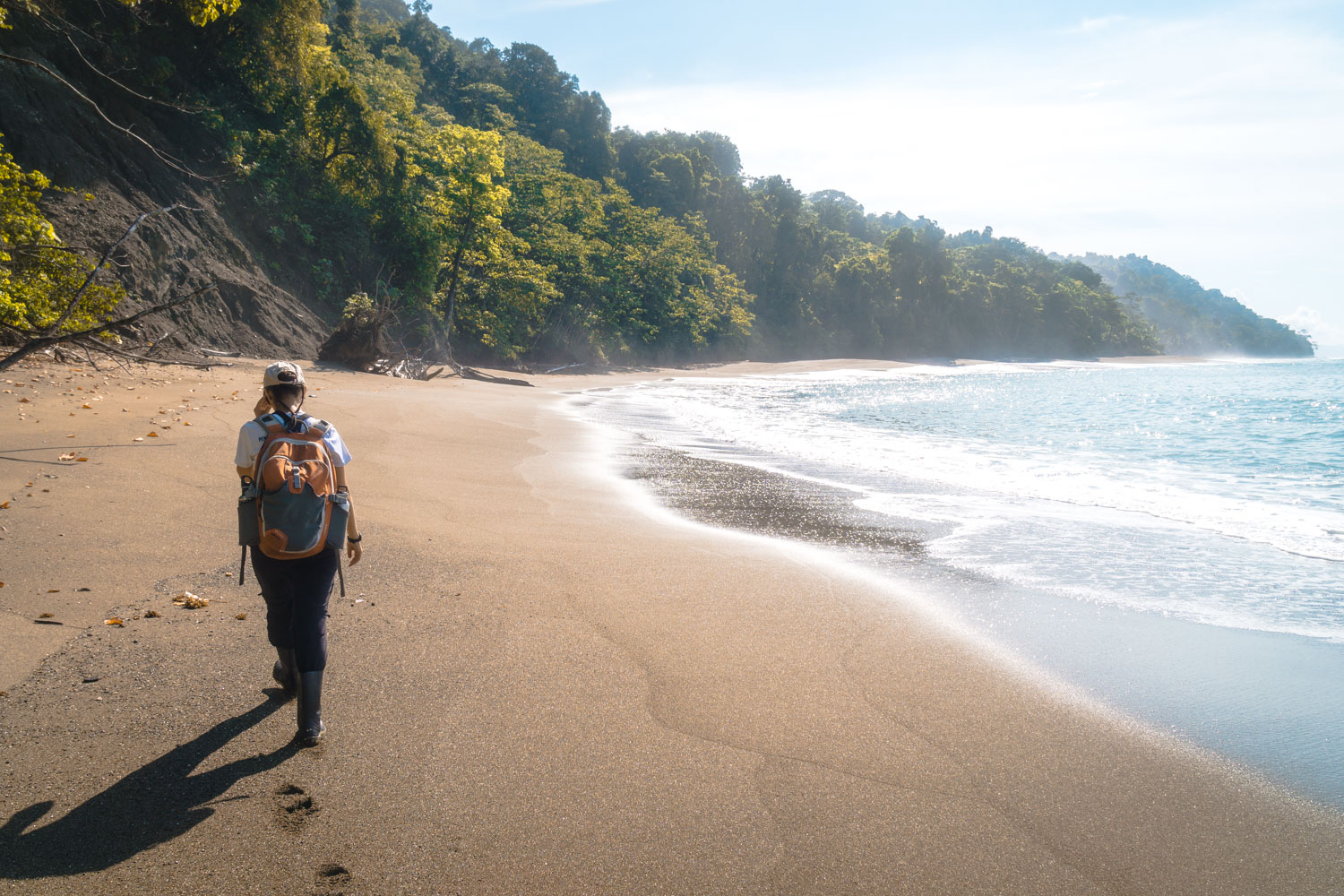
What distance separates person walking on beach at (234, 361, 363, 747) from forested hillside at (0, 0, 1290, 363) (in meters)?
2.16

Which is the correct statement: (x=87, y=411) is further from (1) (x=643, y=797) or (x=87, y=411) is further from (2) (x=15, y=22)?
(2) (x=15, y=22)

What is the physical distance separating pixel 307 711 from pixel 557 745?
3.51ft

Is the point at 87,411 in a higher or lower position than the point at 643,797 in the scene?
higher

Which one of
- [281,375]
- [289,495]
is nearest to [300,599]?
[289,495]

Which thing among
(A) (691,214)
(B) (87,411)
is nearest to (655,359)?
(A) (691,214)

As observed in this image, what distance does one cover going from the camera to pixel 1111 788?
10.3 feet

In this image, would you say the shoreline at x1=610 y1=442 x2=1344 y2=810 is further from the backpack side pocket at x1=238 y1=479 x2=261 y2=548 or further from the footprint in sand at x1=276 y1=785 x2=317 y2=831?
the backpack side pocket at x1=238 y1=479 x2=261 y2=548

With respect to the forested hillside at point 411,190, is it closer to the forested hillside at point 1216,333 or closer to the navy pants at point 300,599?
the navy pants at point 300,599

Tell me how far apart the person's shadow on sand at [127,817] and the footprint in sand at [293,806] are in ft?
0.68

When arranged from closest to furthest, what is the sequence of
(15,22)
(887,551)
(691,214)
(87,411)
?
(887,551) → (87,411) → (15,22) → (691,214)

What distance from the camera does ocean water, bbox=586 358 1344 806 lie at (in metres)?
4.05

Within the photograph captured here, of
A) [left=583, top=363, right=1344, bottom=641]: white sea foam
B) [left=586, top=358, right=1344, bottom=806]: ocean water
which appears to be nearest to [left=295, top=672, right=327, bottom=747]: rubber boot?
[left=586, top=358, right=1344, bottom=806]: ocean water

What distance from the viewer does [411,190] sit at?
88.1 feet

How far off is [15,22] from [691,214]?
53.4 m
